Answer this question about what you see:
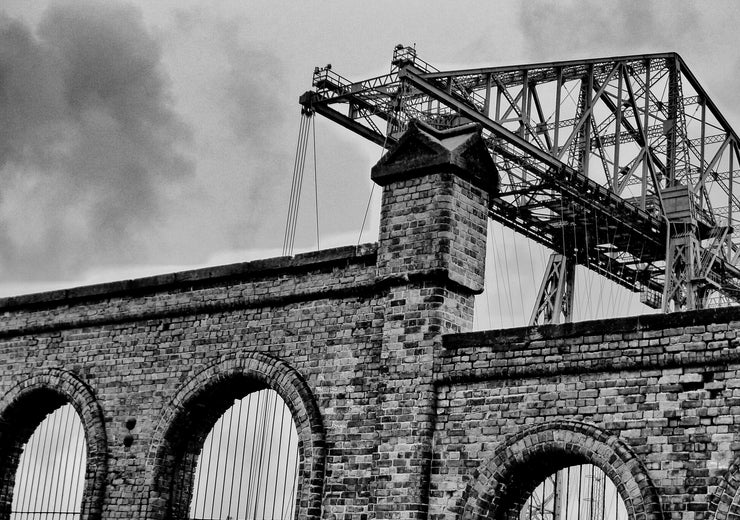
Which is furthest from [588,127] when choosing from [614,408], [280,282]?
[614,408]

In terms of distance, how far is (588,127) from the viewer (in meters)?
24.5

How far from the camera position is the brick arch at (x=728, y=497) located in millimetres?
8977

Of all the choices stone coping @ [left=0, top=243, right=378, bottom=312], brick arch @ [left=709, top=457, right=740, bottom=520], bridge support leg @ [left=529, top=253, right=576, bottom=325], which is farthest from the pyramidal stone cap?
bridge support leg @ [left=529, top=253, right=576, bottom=325]

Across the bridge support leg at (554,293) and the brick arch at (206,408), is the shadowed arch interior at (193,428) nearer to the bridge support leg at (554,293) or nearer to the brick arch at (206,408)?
the brick arch at (206,408)

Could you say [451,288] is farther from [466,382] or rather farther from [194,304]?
[194,304]

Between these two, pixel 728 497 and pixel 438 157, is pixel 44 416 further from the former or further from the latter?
pixel 728 497

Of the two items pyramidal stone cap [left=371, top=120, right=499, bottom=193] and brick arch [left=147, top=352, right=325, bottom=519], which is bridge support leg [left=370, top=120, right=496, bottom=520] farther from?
brick arch [left=147, top=352, right=325, bottom=519]

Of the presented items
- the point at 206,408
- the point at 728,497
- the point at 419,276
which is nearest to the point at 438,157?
the point at 419,276

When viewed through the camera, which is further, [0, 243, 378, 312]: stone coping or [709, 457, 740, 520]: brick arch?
[0, 243, 378, 312]: stone coping

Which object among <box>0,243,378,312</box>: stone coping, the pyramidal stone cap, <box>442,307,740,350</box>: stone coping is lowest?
<box>442,307,740,350</box>: stone coping

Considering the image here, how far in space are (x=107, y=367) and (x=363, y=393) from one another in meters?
3.98

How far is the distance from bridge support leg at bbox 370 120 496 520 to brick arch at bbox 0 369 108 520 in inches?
160

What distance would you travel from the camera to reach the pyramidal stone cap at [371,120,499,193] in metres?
11.6

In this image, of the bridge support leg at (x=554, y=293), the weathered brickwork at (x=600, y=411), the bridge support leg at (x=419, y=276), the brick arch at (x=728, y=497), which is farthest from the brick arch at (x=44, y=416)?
the bridge support leg at (x=554, y=293)
